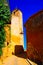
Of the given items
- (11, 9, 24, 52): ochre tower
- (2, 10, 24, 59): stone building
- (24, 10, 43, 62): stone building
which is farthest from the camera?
(11, 9, 24, 52): ochre tower

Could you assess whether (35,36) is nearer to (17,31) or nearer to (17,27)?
(17,31)

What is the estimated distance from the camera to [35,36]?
16.4 meters

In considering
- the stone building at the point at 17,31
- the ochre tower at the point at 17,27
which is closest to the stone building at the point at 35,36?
the stone building at the point at 17,31

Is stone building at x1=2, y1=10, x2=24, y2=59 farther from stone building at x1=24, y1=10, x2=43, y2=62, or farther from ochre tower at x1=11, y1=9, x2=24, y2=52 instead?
stone building at x1=24, y1=10, x2=43, y2=62

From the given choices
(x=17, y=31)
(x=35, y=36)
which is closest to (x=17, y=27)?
(x=17, y=31)

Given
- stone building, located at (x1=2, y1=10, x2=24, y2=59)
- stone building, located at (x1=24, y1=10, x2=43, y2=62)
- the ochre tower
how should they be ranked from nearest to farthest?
stone building, located at (x1=24, y1=10, x2=43, y2=62), stone building, located at (x1=2, y1=10, x2=24, y2=59), the ochre tower

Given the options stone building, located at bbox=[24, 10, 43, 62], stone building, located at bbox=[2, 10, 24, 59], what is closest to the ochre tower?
stone building, located at bbox=[2, 10, 24, 59]

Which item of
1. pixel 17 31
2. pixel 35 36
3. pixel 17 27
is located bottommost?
pixel 35 36

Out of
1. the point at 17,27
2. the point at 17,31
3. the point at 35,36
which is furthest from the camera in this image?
the point at 17,27

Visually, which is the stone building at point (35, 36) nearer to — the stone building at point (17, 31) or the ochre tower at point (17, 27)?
the stone building at point (17, 31)

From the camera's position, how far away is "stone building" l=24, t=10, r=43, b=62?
50.2ft

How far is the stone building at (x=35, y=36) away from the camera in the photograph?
1530cm

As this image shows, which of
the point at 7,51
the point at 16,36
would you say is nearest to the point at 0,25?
the point at 7,51

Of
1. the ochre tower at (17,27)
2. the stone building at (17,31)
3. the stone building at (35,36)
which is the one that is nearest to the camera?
the stone building at (35,36)
